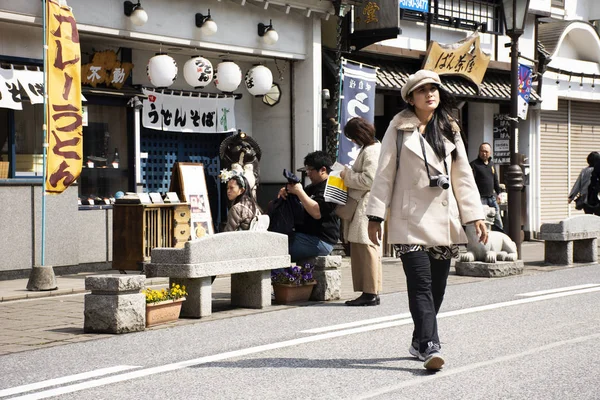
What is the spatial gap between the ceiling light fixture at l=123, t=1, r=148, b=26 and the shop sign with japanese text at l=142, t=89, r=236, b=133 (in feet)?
4.85

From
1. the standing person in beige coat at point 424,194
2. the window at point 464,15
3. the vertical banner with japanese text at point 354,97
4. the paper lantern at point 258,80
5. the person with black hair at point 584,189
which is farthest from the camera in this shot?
the window at point 464,15

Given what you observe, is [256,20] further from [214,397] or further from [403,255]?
[214,397]

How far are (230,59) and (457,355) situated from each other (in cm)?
1096

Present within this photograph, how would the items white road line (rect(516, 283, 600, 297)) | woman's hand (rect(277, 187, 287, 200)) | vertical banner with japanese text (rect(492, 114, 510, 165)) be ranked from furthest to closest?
vertical banner with japanese text (rect(492, 114, 510, 165))
white road line (rect(516, 283, 600, 297))
woman's hand (rect(277, 187, 287, 200))

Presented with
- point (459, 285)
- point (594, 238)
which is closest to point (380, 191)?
point (459, 285)

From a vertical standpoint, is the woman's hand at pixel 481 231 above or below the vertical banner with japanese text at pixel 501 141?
below

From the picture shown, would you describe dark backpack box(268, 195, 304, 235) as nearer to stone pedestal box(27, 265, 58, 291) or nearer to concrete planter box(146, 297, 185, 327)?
concrete planter box(146, 297, 185, 327)

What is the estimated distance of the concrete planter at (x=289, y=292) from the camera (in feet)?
35.8

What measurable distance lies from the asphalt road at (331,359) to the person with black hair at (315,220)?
3.04 feet

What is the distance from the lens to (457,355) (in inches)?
295

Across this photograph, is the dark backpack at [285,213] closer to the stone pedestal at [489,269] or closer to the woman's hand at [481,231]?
the woman's hand at [481,231]

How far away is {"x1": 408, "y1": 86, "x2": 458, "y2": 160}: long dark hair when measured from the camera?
7320 mm

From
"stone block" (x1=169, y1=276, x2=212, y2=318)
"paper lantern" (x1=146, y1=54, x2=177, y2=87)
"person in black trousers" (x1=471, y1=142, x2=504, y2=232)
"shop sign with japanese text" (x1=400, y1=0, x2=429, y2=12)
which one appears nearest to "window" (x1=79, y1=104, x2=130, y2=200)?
"paper lantern" (x1=146, y1=54, x2=177, y2=87)

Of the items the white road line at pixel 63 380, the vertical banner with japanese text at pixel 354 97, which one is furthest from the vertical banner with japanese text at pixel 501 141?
the white road line at pixel 63 380
